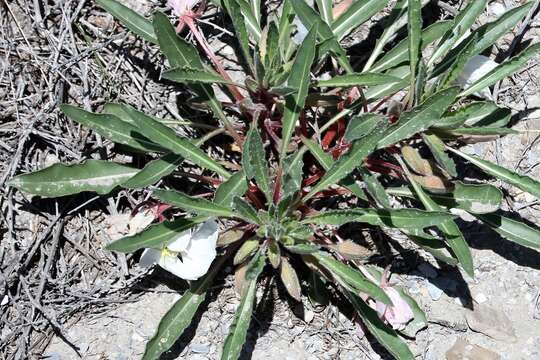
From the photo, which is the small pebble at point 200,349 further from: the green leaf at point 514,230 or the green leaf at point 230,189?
the green leaf at point 514,230

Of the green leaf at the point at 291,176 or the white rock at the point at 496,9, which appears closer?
the green leaf at the point at 291,176

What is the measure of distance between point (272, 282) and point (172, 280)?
1.07ft

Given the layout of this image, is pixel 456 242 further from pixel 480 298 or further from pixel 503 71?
pixel 503 71

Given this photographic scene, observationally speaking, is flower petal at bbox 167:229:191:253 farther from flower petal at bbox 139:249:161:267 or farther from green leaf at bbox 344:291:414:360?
green leaf at bbox 344:291:414:360

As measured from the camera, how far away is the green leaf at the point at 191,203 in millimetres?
1860

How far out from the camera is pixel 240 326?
2.08m

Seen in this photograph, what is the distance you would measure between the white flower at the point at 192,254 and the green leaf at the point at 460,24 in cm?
85

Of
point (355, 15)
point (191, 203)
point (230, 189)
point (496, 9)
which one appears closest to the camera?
point (191, 203)

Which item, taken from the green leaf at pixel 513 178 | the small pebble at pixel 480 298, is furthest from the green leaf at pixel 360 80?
the small pebble at pixel 480 298

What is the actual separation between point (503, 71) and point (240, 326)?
1.09m

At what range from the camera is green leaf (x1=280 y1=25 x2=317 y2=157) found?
1945mm

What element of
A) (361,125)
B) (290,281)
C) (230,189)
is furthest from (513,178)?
(230,189)

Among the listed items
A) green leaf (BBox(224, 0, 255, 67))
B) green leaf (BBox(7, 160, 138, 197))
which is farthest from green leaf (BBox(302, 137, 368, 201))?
green leaf (BBox(7, 160, 138, 197))

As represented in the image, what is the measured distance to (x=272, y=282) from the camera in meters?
2.32
